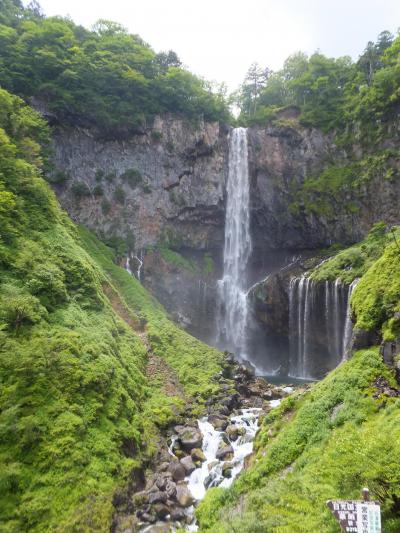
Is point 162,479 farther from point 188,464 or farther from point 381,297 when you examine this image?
point 381,297

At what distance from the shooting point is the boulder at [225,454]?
12.7m

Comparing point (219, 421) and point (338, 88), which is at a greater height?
point (338, 88)

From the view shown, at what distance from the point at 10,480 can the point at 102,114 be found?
30417 mm

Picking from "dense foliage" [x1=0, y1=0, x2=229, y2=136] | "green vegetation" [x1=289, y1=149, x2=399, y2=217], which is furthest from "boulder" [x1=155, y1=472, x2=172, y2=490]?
"dense foliage" [x1=0, y1=0, x2=229, y2=136]

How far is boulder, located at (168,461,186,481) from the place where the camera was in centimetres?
1168

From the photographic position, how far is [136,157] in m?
34.8

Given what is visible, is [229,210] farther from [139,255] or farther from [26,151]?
[26,151]

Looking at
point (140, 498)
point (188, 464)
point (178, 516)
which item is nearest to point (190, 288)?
point (188, 464)

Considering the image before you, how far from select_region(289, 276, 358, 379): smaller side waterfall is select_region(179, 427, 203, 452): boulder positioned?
14.1 metres

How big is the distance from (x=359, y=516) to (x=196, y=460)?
8765mm

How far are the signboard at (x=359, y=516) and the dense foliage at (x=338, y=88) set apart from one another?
32645 mm

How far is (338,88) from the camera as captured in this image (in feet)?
123

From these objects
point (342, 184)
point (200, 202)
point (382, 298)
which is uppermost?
A: point (342, 184)

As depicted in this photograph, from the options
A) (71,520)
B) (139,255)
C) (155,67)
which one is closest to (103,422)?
(71,520)
